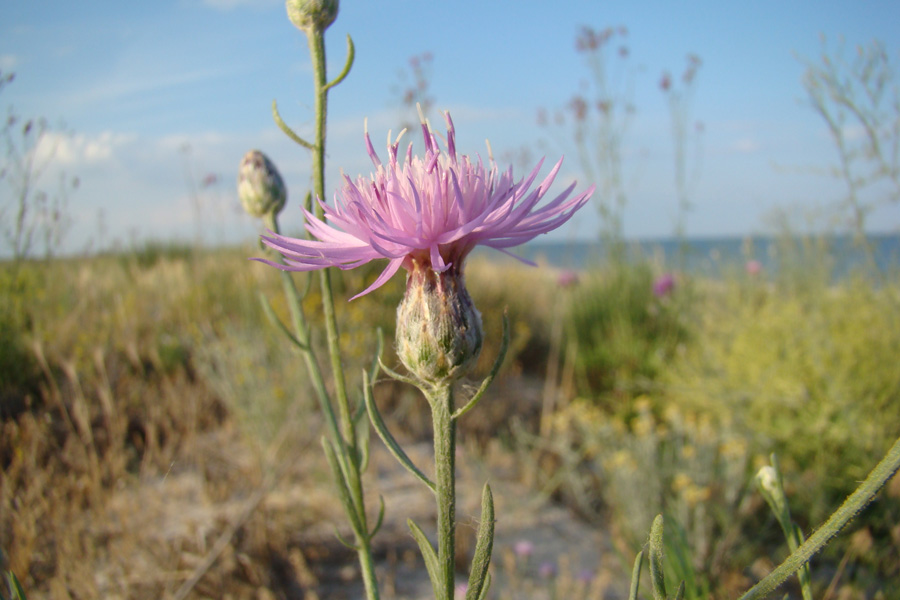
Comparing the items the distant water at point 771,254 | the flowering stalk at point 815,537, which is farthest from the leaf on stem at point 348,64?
the distant water at point 771,254

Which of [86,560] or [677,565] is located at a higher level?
[677,565]

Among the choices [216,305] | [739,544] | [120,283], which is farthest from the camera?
[120,283]

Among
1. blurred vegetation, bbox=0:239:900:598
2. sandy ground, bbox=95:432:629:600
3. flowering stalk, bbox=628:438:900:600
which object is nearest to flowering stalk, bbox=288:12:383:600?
flowering stalk, bbox=628:438:900:600

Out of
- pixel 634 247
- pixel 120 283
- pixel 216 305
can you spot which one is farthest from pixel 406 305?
pixel 120 283

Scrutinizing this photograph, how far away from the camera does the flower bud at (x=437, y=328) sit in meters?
0.89

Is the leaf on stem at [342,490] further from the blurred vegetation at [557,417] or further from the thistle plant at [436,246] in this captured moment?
the blurred vegetation at [557,417]

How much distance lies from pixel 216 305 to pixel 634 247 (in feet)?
14.8

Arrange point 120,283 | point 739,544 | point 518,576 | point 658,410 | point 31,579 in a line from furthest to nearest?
point 120,283 → point 658,410 → point 739,544 → point 518,576 → point 31,579

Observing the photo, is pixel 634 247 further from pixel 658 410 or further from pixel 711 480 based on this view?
pixel 711 480

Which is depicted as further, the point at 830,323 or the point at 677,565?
the point at 830,323

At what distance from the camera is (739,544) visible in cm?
307

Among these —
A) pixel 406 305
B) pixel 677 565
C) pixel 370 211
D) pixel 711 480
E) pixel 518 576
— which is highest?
pixel 370 211

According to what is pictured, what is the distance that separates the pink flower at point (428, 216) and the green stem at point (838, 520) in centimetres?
53

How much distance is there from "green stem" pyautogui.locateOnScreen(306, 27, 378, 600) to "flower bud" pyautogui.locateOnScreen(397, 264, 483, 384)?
152 millimetres
